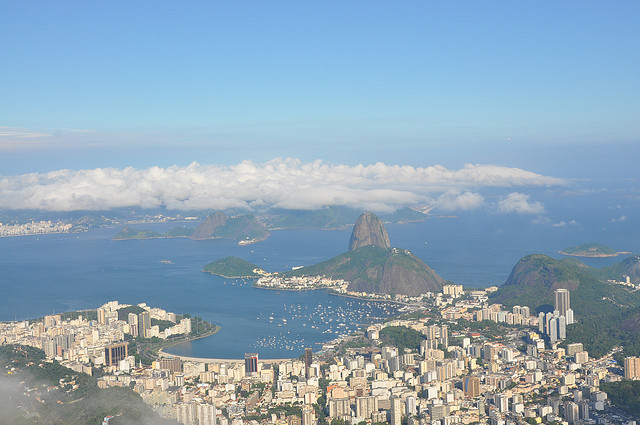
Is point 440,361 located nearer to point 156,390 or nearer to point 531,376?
point 531,376

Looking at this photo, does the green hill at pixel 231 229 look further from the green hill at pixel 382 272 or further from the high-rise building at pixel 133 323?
the high-rise building at pixel 133 323

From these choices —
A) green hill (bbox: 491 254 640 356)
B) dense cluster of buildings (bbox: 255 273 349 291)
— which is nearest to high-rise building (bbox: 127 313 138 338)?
dense cluster of buildings (bbox: 255 273 349 291)

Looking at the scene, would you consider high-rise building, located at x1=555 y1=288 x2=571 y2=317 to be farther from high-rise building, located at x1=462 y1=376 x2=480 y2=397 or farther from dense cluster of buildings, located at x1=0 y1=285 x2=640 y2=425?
high-rise building, located at x1=462 y1=376 x2=480 y2=397

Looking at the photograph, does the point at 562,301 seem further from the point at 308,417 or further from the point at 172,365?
the point at 172,365

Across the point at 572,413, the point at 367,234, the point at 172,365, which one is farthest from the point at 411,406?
the point at 367,234

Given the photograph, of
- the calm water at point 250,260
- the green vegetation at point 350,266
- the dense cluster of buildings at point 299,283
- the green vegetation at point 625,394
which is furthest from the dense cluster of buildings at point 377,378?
the green vegetation at point 350,266
